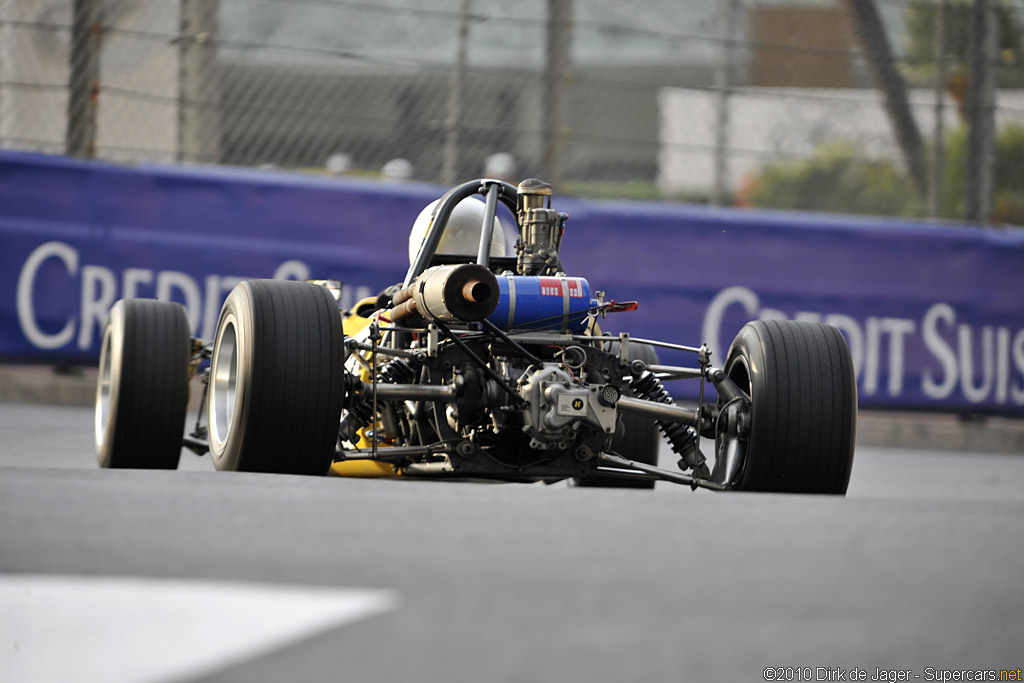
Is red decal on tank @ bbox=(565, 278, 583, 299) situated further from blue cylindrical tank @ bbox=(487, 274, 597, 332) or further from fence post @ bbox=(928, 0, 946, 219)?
fence post @ bbox=(928, 0, 946, 219)

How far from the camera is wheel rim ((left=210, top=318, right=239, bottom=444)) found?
5023 mm

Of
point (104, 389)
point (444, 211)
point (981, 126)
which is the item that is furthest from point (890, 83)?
point (104, 389)

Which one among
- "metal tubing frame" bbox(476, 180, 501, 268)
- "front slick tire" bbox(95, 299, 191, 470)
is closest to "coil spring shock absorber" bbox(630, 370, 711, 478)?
"metal tubing frame" bbox(476, 180, 501, 268)

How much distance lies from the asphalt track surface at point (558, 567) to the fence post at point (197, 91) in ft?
17.5

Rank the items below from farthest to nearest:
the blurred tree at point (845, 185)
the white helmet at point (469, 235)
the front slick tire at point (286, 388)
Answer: the blurred tree at point (845, 185)
the white helmet at point (469, 235)
the front slick tire at point (286, 388)

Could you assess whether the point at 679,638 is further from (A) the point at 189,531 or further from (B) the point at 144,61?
(B) the point at 144,61

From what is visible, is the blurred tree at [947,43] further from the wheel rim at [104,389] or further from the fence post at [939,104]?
the wheel rim at [104,389]

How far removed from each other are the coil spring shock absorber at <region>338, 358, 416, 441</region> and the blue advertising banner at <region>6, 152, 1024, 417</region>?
355 centimetres

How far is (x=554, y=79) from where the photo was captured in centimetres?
940

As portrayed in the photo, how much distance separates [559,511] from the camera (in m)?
3.63

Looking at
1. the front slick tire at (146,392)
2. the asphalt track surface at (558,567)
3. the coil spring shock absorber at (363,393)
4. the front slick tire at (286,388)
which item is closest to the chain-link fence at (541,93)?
the front slick tire at (146,392)

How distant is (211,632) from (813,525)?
164cm

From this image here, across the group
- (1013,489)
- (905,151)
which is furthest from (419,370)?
(905,151)

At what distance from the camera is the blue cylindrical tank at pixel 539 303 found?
5.04 m
